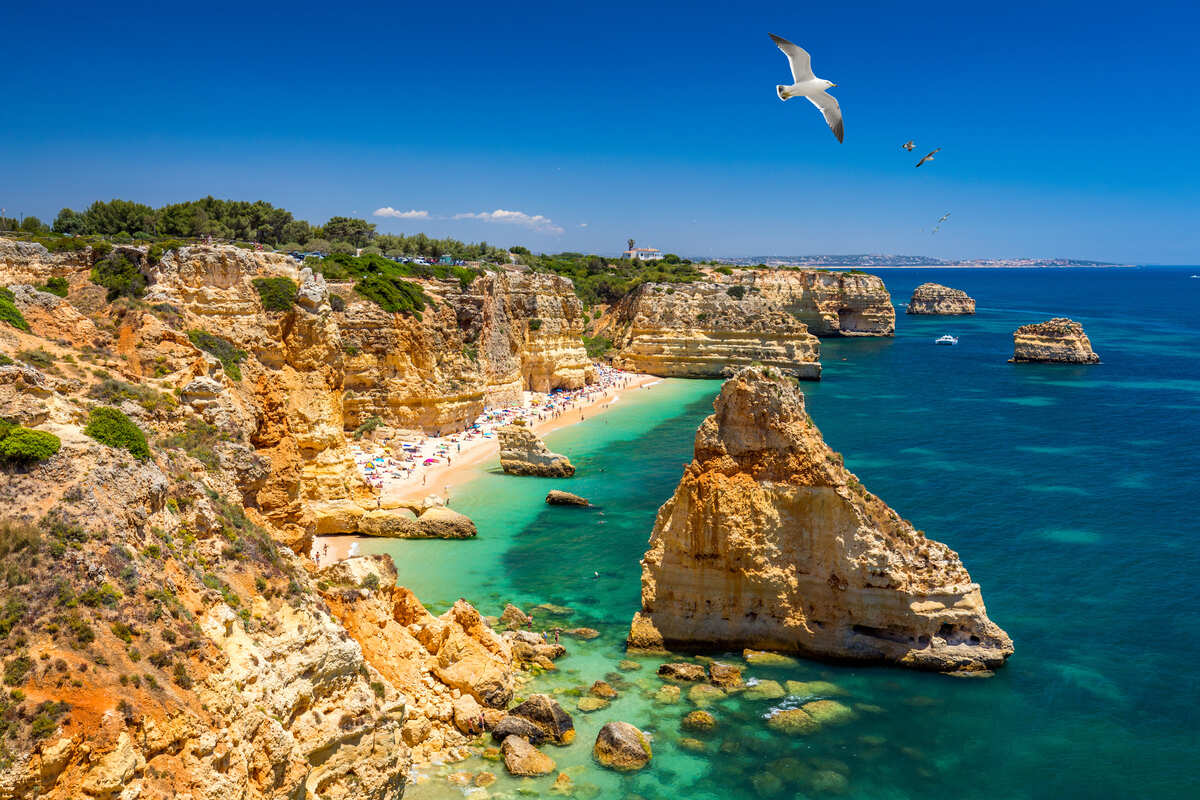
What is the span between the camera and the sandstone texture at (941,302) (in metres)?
178

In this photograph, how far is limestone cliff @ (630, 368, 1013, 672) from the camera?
78.3ft

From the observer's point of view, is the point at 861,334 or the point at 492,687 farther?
the point at 861,334

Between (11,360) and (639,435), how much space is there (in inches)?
1988

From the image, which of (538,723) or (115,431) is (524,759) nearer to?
(538,723)

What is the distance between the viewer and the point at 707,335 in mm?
96500

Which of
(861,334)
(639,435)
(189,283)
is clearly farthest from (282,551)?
(861,334)

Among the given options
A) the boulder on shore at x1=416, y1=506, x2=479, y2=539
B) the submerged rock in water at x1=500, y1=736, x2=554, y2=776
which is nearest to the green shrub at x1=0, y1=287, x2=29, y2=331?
the submerged rock in water at x1=500, y1=736, x2=554, y2=776

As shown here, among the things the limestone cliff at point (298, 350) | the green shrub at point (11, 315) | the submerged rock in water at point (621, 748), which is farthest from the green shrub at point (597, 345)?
the green shrub at point (11, 315)

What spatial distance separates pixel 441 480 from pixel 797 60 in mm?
34984

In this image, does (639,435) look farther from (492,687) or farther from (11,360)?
(11,360)

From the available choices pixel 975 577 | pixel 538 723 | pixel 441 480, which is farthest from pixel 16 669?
pixel 441 480

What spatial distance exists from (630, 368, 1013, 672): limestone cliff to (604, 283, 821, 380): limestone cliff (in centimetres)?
6892

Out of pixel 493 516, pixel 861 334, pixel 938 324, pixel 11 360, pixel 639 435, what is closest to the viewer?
pixel 11 360

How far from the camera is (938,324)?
157750 millimetres
